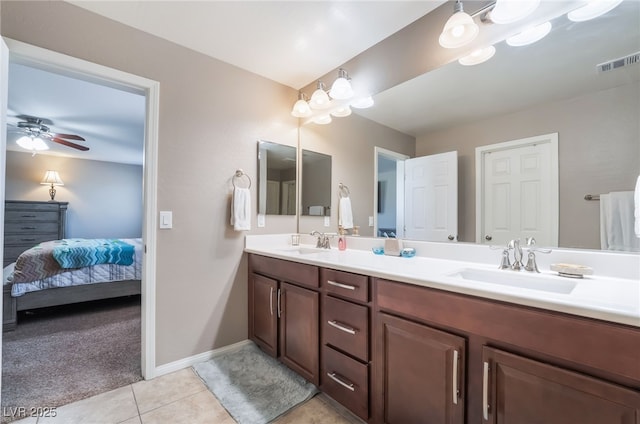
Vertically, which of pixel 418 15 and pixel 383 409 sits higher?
pixel 418 15

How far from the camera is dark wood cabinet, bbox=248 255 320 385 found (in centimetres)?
154

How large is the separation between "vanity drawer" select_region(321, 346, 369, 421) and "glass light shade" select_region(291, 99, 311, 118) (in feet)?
6.31

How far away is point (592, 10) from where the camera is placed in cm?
116

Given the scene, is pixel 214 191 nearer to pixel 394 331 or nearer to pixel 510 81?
pixel 394 331

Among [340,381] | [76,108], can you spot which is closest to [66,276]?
[76,108]

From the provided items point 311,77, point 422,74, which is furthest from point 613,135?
point 311,77

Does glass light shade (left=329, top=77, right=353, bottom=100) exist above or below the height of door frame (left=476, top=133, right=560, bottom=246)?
above

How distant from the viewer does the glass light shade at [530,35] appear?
126cm

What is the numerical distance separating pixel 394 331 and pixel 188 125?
6.27ft

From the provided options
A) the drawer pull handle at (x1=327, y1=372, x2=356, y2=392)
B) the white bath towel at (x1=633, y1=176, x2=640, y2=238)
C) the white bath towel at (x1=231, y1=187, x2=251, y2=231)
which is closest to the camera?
the white bath towel at (x1=633, y1=176, x2=640, y2=238)

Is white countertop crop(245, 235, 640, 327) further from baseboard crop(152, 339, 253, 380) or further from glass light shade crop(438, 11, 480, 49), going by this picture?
glass light shade crop(438, 11, 480, 49)

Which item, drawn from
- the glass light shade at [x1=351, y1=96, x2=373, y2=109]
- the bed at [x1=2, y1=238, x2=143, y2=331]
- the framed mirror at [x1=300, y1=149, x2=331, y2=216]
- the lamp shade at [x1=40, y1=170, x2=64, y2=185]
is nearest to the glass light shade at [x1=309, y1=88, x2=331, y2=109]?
the glass light shade at [x1=351, y1=96, x2=373, y2=109]

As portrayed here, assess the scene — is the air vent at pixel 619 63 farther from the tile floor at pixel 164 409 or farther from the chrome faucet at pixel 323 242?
the tile floor at pixel 164 409

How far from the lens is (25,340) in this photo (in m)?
2.29
